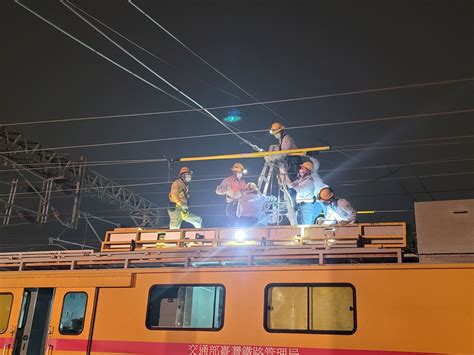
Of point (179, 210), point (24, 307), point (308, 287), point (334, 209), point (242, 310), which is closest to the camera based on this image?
point (308, 287)

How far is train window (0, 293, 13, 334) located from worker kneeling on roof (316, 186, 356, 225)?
5.79m

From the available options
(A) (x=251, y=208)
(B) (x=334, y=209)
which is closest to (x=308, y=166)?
(B) (x=334, y=209)

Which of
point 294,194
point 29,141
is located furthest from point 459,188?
point 29,141

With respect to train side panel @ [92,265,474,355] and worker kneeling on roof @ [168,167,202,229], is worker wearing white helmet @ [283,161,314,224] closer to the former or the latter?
train side panel @ [92,265,474,355]

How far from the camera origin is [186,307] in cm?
734

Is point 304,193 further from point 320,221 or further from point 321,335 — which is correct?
point 321,335

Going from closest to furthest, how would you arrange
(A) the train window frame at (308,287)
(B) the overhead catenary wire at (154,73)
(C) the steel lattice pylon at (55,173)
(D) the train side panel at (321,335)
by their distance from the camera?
(D) the train side panel at (321,335) < (A) the train window frame at (308,287) < (B) the overhead catenary wire at (154,73) < (C) the steel lattice pylon at (55,173)

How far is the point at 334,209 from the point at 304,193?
0.66 m

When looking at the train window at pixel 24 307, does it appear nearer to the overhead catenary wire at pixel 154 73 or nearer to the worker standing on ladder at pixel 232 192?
the worker standing on ladder at pixel 232 192

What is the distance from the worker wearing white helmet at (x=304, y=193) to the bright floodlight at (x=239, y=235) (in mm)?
1297

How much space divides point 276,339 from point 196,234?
2.46m

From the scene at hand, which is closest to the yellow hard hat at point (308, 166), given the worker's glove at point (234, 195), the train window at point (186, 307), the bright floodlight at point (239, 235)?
the worker's glove at point (234, 195)

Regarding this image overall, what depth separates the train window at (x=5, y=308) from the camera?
27.4 feet

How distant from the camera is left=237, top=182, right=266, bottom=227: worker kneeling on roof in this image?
28.3 feet
